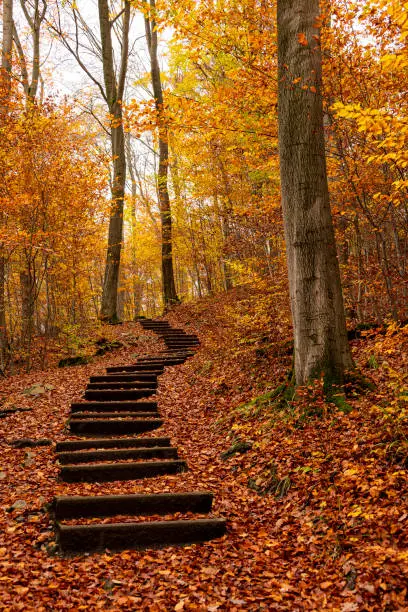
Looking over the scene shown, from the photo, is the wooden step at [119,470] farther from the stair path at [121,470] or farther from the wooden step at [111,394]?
the wooden step at [111,394]

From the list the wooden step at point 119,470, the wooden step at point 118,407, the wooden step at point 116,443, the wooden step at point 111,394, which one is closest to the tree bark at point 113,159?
the wooden step at point 111,394

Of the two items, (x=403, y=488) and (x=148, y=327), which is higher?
(x=148, y=327)

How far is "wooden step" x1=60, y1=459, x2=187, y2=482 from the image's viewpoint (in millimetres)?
5215

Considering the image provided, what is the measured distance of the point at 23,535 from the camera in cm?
409

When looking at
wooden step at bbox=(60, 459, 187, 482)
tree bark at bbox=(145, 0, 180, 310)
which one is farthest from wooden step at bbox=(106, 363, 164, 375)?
tree bark at bbox=(145, 0, 180, 310)

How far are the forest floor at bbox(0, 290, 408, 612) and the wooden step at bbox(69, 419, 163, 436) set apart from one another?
0.23 metres

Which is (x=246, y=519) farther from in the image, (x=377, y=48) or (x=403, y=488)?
(x=377, y=48)

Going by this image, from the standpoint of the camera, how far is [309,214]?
5879 millimetres

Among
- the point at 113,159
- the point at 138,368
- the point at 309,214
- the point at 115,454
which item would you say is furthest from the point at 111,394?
the point at 113,159

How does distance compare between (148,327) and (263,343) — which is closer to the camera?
(263,343)

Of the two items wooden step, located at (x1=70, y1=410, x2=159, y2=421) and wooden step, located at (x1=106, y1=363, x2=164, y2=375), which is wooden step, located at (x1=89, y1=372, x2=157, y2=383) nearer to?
wooden step, located at (x1=106, y1=363, x2=164, y2=375)

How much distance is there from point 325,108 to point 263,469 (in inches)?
241

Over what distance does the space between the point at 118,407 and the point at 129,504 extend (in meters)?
3.26

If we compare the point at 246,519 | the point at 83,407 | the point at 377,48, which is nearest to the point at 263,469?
the point at 246,519
